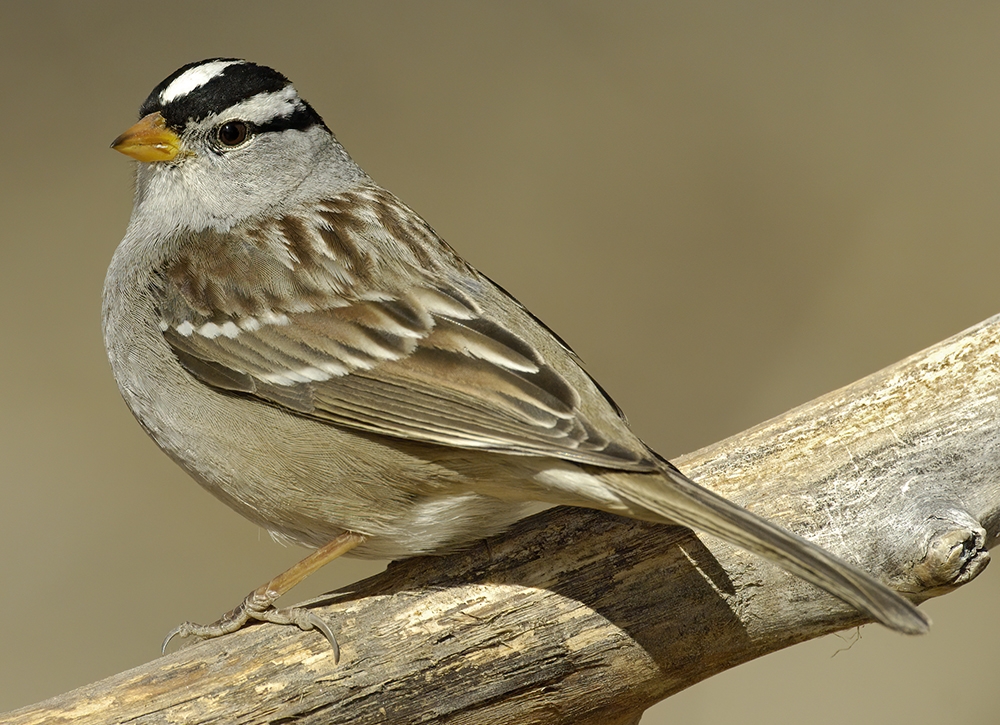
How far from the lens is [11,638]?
557 centimetres

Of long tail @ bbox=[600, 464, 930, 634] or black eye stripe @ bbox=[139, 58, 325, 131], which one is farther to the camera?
black eye stripe @ bbox=[139, 58, 325, 131]

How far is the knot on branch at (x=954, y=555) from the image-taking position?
2.57 metres

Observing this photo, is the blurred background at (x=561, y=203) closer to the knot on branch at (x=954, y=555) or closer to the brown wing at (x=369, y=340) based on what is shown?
the brown wing at (x=369, y=340)

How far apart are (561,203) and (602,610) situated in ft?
15.0

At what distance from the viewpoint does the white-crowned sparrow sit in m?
2.59

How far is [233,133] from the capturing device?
3459 millimetres

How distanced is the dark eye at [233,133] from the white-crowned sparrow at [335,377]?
0.01 meters

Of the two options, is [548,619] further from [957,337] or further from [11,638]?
[11,638]

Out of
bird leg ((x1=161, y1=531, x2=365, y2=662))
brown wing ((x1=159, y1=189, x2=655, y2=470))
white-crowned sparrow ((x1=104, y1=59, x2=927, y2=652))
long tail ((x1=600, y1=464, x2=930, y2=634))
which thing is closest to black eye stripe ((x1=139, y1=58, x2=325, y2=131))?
white-crowned sparrow ((x1=104, y1=59, x2=927, y2=652))

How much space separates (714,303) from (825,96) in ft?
5.47

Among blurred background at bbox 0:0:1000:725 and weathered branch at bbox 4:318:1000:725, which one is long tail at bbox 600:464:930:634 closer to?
weathered branch at bbox 4:318:1000:725

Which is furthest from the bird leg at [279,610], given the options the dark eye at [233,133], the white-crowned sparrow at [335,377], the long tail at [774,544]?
the dark eye at [233,133]

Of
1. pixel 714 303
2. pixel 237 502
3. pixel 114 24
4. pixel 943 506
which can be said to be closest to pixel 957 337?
pixel 943 506

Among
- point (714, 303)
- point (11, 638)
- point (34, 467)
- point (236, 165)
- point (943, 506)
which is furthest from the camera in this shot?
point (714, 303)
